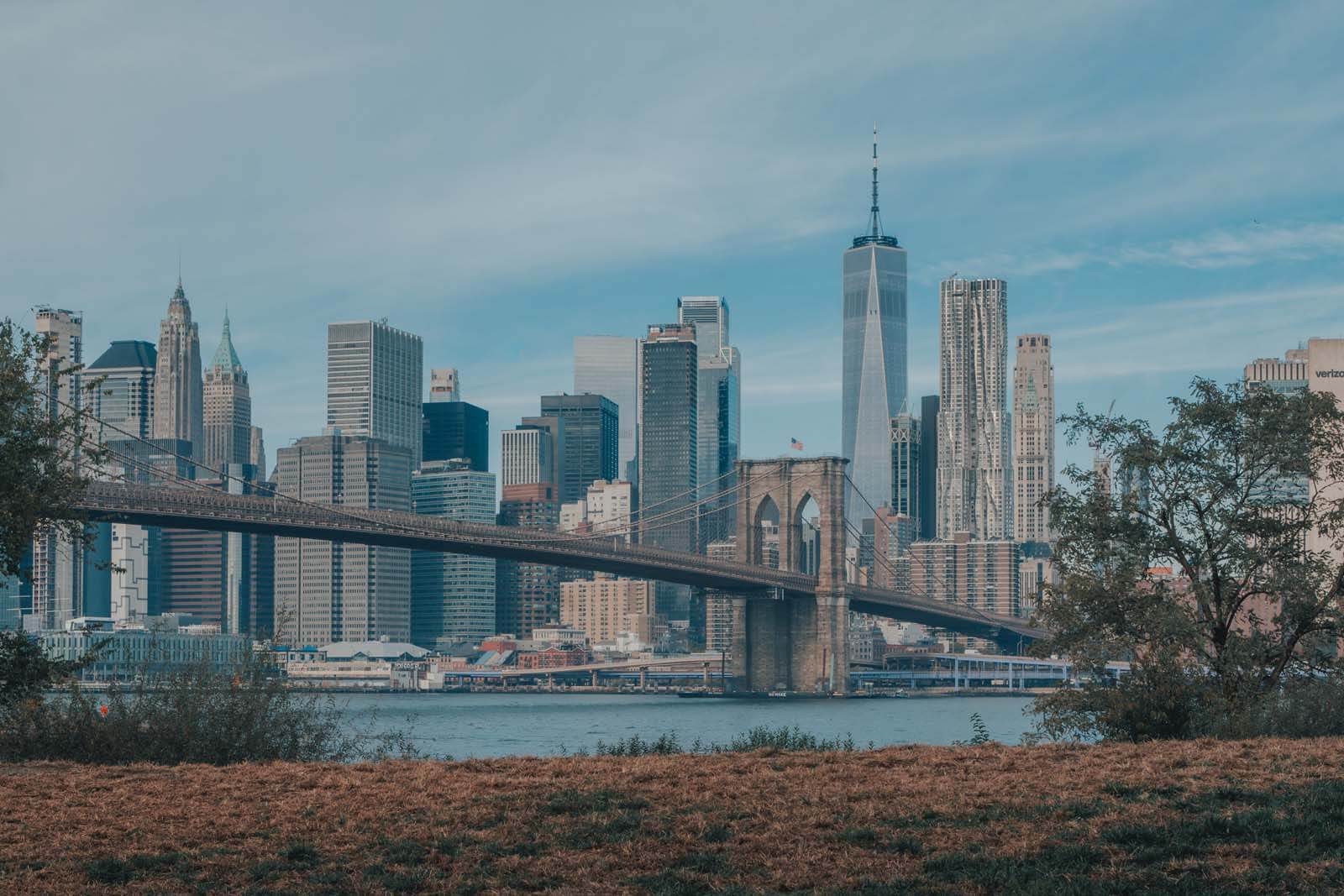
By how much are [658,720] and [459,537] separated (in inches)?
566

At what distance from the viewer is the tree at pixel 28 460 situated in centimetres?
2277

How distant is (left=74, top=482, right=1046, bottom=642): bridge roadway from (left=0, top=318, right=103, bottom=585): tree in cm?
4056

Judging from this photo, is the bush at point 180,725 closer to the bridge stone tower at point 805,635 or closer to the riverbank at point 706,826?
the riverbank at point 706,826

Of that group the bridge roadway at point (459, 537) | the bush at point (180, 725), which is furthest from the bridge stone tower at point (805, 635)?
the bush at point (180, 725)

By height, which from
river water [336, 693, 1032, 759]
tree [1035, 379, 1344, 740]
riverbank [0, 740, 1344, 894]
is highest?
tree [1035, 379, 1344, 740]

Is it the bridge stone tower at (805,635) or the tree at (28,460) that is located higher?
the tree at (28,460)

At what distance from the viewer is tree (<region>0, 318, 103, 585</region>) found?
22.8 m

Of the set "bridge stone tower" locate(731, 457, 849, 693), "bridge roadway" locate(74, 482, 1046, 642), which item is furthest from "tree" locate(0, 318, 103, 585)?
"bridge stone tower" locate(731, 457, 849, 693)

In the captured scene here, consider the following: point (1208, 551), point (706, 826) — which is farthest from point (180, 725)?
point (1208, 551)

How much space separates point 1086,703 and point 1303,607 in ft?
14.6

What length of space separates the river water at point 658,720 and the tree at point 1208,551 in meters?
21.3

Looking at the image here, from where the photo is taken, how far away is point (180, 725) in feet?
73.6

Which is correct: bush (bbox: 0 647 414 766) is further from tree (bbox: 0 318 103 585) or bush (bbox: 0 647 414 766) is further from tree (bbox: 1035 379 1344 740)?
tree (bbox: 1035 379 1344 740)

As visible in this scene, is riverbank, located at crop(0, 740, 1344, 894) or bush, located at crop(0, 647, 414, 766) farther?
bush, located at crop(0, 647, 414, 766)
